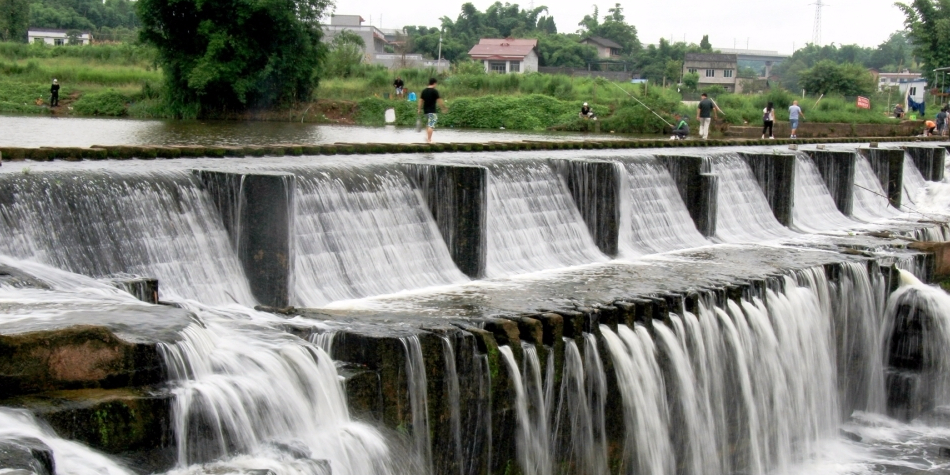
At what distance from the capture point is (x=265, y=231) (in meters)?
13.4

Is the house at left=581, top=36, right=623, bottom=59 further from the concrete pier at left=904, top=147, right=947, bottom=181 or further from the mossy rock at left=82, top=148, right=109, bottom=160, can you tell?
the mossy rock at left=82, top=148, right=109, bottom=160

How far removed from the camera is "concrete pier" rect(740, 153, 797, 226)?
25.5 m

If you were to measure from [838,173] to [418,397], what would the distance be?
825 inches

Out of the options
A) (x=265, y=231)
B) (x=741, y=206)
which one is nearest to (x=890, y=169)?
(x=741, y=206)

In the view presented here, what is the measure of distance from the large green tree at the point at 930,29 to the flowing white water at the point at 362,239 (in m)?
56.0

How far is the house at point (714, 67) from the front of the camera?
117688 mm

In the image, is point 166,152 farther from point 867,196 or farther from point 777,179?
point 867,196

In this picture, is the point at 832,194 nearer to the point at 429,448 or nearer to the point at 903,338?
the point at 903,338

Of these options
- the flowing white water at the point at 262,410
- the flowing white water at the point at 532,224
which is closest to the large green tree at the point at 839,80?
the flowing white water at the point at 532,224

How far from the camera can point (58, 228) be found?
1184 cm

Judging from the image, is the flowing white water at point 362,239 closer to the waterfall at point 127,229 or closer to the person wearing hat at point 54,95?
the waterfall at point 127,229

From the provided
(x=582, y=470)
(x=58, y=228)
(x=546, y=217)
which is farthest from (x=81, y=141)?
(x=582, y=470)

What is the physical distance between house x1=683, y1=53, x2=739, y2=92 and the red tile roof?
21.3 meters

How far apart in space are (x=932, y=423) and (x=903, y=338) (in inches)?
56.2
